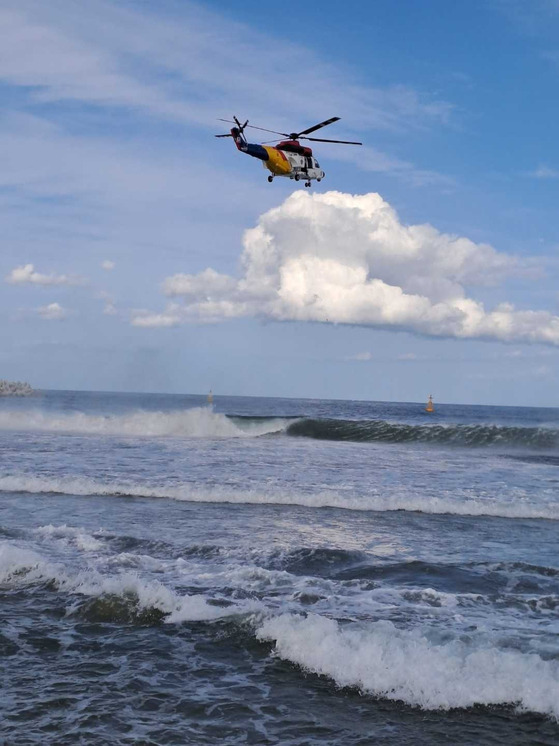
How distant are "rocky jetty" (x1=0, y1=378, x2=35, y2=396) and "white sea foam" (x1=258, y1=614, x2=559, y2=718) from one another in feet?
369

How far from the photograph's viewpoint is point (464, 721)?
647 centimetres

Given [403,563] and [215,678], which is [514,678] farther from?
[403,563]

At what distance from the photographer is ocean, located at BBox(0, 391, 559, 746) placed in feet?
21.0

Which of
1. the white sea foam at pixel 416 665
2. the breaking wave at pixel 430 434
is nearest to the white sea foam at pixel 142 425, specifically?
the breaking wave at pixel 430 434

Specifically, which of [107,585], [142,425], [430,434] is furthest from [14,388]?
[107,585]

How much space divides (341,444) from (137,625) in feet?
103

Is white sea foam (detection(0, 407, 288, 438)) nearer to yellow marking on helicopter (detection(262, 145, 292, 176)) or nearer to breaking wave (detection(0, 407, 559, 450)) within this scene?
breaking wave (detection(0, 407, 559, 450))

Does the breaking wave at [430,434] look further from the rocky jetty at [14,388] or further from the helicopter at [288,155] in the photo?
the rocky jetty at [14,388]

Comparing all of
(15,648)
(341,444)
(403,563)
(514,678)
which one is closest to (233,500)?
(403,563)

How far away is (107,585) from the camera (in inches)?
387

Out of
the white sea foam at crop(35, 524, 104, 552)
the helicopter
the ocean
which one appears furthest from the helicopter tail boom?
Result: the white sea foam at crop(35, 524, 104, 552)

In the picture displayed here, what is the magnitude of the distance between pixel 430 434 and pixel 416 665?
3931 centimetres

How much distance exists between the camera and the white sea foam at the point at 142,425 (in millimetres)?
42906

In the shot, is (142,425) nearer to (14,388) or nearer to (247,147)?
(247,147)
